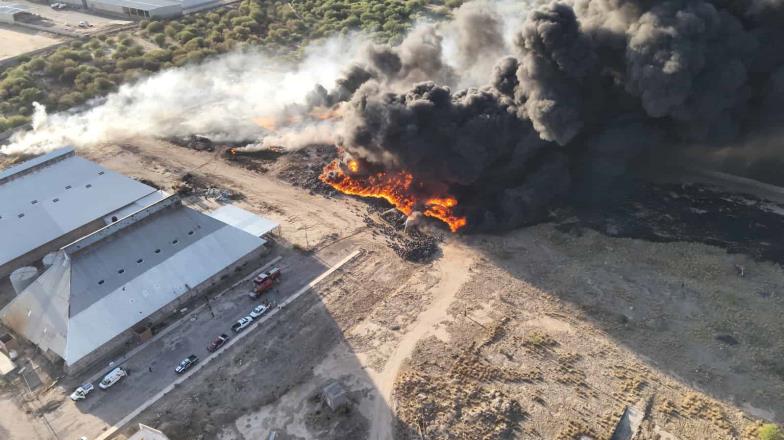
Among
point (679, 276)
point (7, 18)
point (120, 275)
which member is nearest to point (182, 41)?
point (7, 18)

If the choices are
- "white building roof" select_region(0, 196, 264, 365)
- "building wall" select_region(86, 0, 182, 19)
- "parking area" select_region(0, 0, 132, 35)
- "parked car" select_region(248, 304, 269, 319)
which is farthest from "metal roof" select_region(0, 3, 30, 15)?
"parked car" select_region(248, 304, 269, 319)

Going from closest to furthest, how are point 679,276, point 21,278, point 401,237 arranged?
point 21,278 < point 679,276 < point 401,237

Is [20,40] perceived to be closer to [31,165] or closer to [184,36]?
[184,36]

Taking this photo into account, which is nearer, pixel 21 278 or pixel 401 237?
pixel 21 278

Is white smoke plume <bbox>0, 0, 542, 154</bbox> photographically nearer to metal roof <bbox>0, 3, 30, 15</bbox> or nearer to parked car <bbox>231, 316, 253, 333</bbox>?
parked car <bbox>231, 316, 253, 333</bbox>

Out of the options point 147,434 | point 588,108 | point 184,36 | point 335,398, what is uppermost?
point 588,108
